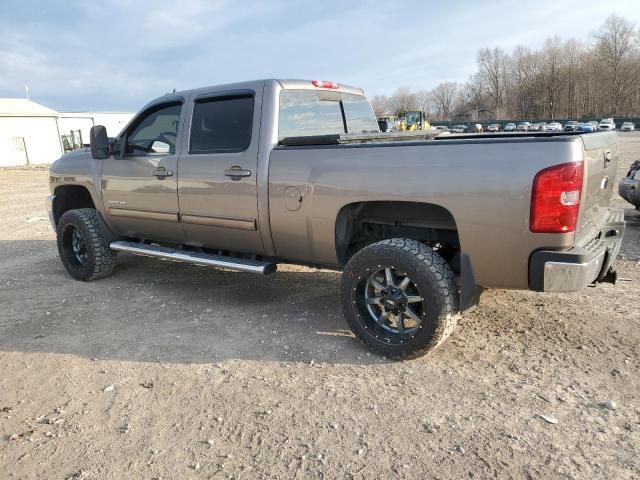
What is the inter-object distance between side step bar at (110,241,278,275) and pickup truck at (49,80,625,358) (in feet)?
0.09

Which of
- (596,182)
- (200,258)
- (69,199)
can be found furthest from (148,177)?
(596,182)

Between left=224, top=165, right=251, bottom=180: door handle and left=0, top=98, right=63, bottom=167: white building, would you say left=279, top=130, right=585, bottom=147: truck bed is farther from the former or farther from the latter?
left=0, top=98, right=63, bottom=167: white building

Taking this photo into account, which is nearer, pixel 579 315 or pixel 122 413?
pixel 122 413

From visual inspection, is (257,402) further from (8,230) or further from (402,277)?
(8,230)

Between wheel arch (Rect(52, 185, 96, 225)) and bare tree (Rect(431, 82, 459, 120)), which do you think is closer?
wheel arch (Rect(52, 185, 96, 225))

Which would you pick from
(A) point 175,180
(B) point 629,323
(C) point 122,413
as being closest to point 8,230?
(A) point 175,180

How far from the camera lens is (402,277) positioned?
3500 millimetres

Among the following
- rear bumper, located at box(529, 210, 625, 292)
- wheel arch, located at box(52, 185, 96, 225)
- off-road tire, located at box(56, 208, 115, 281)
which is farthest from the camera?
wheel arch, located at box(52, 185, 96, 225)

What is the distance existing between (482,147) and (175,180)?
2.90 metres

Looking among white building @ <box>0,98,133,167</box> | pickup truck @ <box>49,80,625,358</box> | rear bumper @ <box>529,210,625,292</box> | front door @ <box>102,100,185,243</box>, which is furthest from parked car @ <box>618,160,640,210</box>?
white building @ <box>0,98,133,167</box>

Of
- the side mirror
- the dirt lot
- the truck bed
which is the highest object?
the side mirror

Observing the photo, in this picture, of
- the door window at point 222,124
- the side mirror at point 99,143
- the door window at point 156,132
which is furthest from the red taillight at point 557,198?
the side mirror at point 99,143

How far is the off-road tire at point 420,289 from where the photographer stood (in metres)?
3.24

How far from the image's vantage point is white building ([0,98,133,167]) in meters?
34.5
